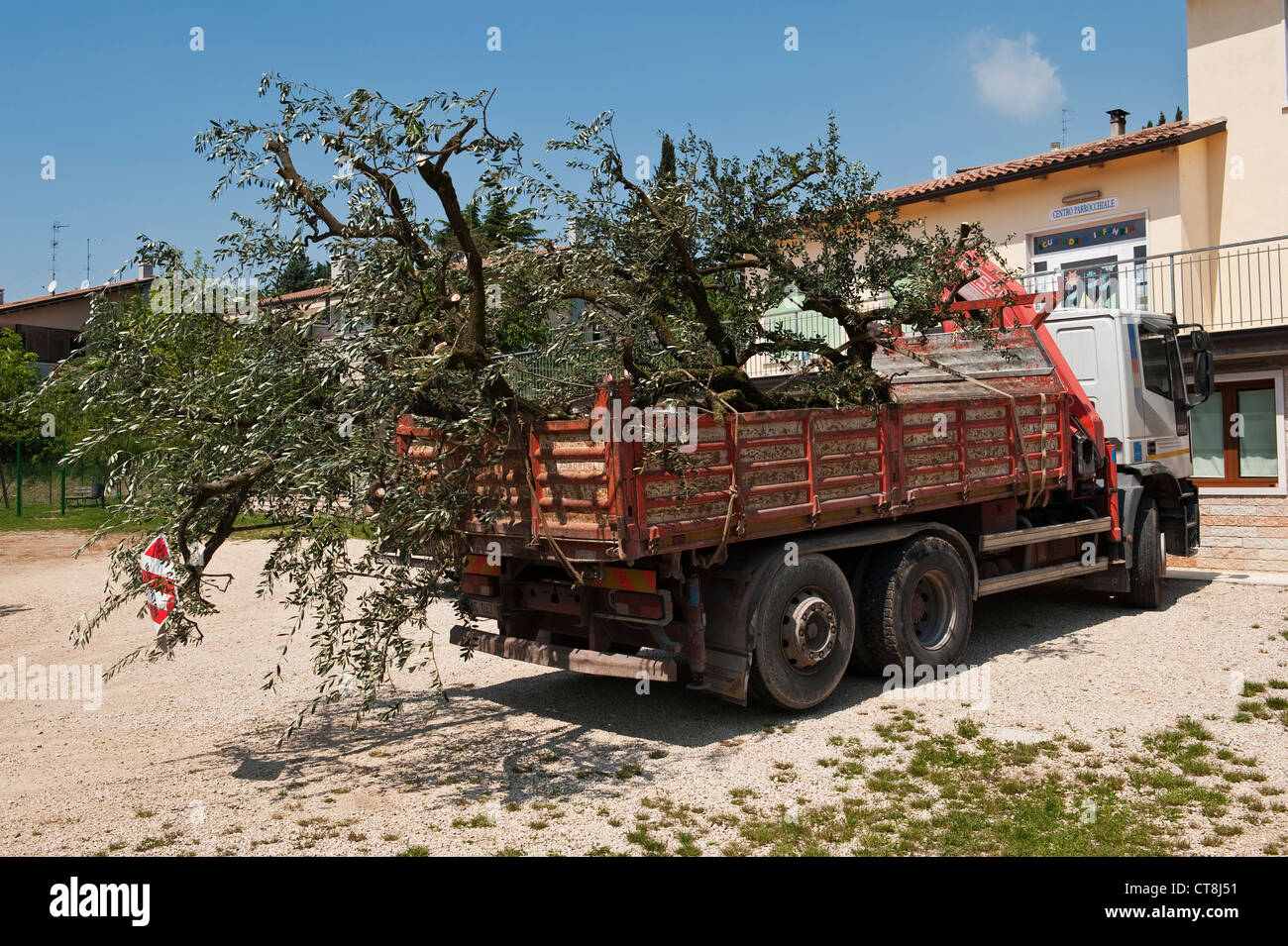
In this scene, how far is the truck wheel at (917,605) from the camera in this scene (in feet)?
24.3

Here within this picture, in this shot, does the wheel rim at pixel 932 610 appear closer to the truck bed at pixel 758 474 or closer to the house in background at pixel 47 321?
the truck bed at pixel 758 474

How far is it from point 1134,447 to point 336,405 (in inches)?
309

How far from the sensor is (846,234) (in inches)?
335

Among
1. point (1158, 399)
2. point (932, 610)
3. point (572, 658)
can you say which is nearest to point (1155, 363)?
point (1158, 399)

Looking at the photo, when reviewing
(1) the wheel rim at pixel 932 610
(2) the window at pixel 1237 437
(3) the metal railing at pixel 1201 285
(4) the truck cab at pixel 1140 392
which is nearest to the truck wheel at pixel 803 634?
(1) the wheel rim at pixel 932 610

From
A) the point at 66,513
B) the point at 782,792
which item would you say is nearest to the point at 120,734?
the point at 782,792

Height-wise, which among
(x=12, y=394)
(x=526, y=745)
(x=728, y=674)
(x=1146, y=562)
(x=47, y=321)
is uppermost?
(x=47, y=321)

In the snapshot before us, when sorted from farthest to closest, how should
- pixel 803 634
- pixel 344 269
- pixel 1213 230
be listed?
pixel 1213 230 < pixel 803 634 < pixel 344 269

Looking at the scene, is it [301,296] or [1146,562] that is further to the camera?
[1146,562]

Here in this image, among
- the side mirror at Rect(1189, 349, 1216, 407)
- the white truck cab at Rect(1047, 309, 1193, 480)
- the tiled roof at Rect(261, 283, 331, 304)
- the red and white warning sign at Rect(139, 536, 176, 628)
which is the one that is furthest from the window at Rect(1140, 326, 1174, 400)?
the red and white warning sign at Rect(139, 536, 176, 628)

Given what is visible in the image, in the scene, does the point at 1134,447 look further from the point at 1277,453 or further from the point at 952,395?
the point at 1277,453

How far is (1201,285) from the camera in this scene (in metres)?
15.8

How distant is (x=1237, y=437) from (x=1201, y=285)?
2749 millimetres

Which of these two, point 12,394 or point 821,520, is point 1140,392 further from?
point 12,394
